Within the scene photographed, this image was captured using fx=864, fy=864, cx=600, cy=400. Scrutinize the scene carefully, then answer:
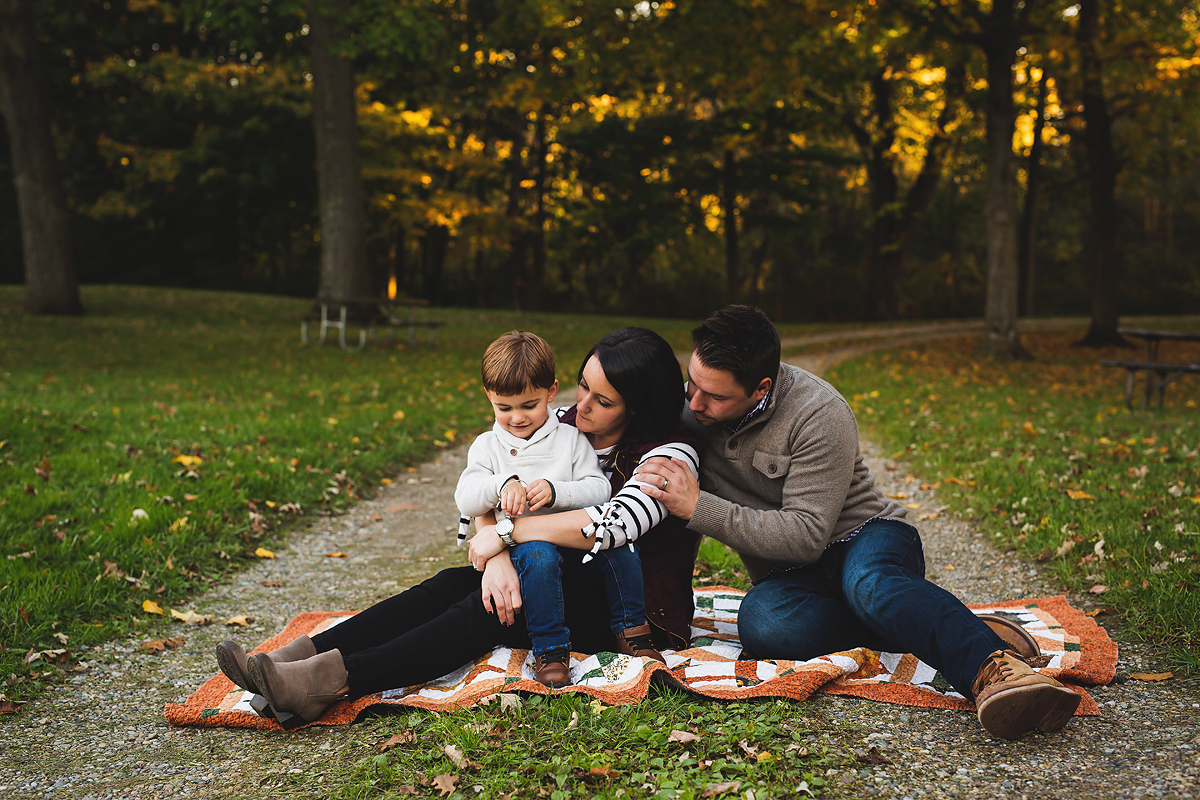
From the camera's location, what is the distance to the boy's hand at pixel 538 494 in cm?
298

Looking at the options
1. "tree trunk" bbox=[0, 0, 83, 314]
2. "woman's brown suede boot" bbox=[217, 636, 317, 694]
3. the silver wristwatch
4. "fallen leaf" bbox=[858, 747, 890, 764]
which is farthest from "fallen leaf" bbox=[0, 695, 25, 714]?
"tree trunk" bbox=[0, 0, 83, 314]

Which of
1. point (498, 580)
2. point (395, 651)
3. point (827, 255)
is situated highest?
point (827, 255)

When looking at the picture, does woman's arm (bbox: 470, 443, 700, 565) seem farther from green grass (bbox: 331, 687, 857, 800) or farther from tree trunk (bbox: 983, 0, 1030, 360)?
tree trunk (bbox: 983, 0, 1030, 360)

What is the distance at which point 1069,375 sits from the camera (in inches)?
537

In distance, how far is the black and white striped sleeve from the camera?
9.69ft

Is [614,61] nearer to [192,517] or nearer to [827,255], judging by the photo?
[192,517]

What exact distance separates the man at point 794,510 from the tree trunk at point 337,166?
545 inches

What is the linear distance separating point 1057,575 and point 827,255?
105 feet

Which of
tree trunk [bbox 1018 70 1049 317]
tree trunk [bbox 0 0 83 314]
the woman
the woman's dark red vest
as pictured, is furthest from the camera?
tree trunk [bbox 1018 70 1049 317]

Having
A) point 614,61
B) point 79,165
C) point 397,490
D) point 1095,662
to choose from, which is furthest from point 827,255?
point 1095,662

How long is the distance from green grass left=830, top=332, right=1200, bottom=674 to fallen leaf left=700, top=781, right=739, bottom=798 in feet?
6.24

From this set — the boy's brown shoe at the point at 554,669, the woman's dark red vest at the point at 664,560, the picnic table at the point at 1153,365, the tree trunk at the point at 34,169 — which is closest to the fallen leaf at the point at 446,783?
the boy's brown shoe at the point at 554,669

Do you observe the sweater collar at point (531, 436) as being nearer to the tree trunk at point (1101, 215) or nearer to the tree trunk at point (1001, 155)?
the tree trunk at point (1001, 155)

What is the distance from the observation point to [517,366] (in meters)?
3.01
